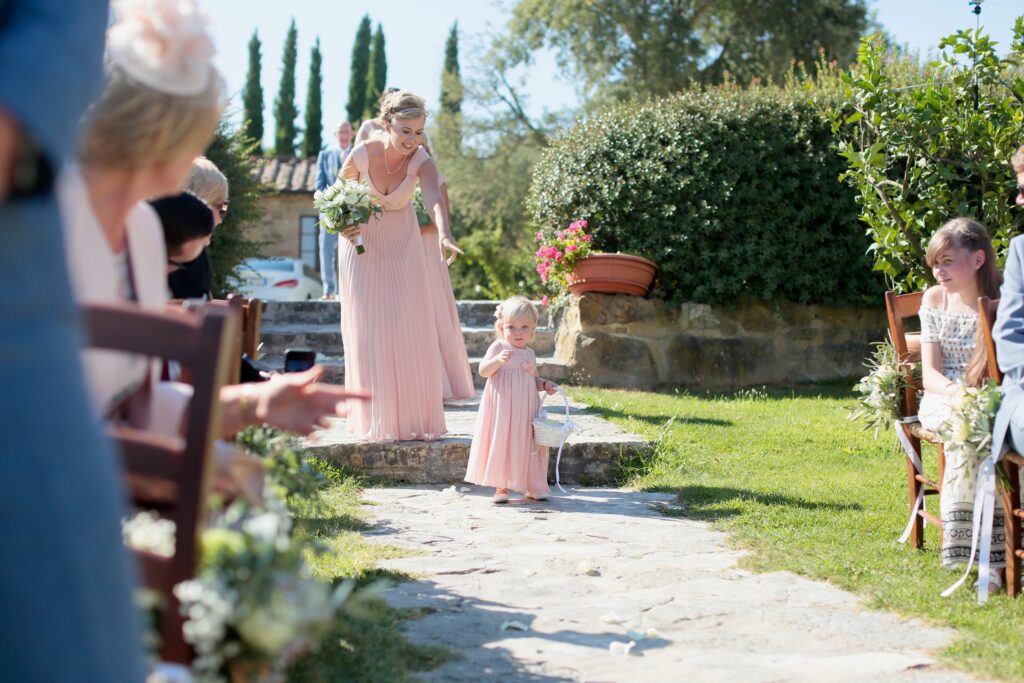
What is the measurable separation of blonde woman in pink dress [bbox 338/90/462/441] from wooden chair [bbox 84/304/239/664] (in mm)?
5274

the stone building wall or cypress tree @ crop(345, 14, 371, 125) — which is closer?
the stone building wall

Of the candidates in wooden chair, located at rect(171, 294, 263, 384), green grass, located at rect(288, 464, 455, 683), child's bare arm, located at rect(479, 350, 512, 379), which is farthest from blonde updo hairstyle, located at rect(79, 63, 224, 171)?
child's bare arm, located at rect(479, 350, 512, 379)

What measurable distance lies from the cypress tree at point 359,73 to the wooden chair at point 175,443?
149 ft

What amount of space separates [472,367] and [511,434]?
437 centimetres

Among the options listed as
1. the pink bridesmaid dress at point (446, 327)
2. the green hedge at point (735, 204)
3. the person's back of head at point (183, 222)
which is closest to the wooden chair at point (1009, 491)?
the person's back of head at point (183, 222)

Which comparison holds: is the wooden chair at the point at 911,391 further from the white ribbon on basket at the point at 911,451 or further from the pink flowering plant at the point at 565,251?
the pink flowering plant at the point at 565,251

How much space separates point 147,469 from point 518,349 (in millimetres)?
4695

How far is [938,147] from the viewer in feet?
22.3

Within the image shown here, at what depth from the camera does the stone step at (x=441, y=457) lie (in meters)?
6.82

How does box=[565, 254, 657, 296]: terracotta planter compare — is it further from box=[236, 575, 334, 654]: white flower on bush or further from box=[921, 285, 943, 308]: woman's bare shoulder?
box=[236, 575, 334, 654]: white flower on bush

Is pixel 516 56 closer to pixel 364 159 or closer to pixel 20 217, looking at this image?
pixel 364 159

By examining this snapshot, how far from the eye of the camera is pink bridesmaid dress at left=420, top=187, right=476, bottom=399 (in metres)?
8.91

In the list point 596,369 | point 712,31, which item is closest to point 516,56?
point 712,31

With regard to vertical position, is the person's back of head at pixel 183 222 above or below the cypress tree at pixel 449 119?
below
